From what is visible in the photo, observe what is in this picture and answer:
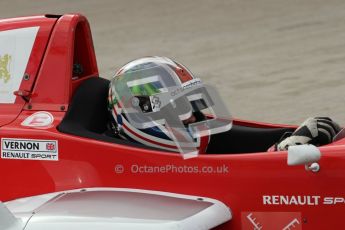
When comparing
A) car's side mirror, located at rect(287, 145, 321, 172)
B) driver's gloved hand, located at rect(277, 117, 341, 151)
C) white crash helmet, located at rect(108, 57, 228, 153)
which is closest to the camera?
car's side mirror, located at rect(287, 145, 321, 172)

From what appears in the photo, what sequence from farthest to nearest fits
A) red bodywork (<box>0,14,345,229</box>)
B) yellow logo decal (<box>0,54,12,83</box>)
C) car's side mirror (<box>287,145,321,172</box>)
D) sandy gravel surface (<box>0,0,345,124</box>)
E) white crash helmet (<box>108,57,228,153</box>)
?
sandy gravel surface (<box>0,0,345,124</box>)
yellow logo decal (<box>0,54,12,83</box>)
white crash helmet (<box>108,57,228,153</box>)
red bodywork (<box>0,14,345,229</box>)
car's side mirror (<box>287,145,321,172</box>)

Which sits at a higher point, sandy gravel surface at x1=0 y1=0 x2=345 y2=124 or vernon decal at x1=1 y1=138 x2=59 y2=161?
vernon decal at x1=1 y1=138 x2=59 y2=161

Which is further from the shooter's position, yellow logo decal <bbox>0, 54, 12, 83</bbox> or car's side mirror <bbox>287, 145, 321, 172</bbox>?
yellow logo decal <bbox>0, 54, 12, 83</bbox>

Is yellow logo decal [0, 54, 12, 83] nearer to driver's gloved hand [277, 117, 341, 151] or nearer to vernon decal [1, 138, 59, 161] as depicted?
vernon decal [1, 138, 59, 161]

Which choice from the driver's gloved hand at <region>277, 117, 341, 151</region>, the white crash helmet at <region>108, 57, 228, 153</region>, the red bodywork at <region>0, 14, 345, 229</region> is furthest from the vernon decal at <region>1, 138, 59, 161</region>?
the driver's gloved hand at <region>277, 117, 341, 151</region>

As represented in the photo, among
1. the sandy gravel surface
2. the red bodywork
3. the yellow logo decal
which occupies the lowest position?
the sandy gravel surface

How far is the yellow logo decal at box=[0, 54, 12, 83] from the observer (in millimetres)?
4638

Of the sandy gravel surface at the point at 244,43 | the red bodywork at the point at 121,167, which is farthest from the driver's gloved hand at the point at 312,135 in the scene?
the sandy gravel surface at the point at 244,43

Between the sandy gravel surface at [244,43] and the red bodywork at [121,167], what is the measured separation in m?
3.39

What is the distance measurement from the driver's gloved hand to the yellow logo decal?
1.48m

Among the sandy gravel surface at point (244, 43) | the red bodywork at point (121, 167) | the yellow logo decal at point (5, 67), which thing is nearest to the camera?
the red bodywork at point (121, 167)

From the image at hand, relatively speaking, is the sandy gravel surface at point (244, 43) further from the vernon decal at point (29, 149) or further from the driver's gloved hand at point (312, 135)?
the vernon decal at point (29, 149)

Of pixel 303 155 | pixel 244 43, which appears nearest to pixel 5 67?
pixel 303 155

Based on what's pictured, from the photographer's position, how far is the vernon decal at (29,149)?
4.30m
